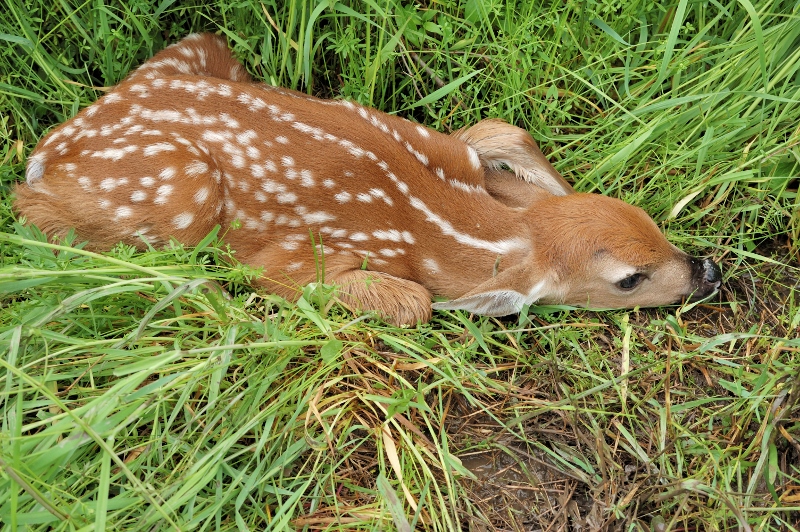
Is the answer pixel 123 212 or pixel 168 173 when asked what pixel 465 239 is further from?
pixel 123 212

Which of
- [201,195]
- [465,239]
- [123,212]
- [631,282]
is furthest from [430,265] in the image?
[123,212]

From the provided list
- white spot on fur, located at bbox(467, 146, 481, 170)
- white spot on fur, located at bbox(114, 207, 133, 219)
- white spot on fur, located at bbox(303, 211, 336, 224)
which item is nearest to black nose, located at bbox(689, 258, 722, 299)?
white spot on fur, located at bbox(467, 146, 481, 170)

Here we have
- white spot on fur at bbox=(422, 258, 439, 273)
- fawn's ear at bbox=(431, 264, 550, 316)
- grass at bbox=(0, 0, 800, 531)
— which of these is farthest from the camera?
white spot on fur at bbox=(422, 258, 439, 273)

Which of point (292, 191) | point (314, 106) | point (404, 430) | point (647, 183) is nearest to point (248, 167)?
point (292, 191)

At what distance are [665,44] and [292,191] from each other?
1.87 meters

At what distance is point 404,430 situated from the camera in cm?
288

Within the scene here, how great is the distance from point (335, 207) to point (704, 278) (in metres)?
1.66

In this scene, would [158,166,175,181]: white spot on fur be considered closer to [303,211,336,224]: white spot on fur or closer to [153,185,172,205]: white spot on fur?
[153,185,172,205]: white spot on fur

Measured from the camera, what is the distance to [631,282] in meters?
3.30

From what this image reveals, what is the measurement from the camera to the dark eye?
328 centimetres

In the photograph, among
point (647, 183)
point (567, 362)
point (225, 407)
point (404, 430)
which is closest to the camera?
point (225, 407)

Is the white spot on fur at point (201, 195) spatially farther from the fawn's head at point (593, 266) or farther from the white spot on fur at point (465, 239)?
the fawn's head at point (593, 266)

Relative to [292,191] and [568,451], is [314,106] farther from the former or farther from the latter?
[568,451]

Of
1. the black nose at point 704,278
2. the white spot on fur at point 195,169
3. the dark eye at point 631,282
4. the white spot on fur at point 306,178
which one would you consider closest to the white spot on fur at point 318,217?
the white spot on fur at point 306,178
